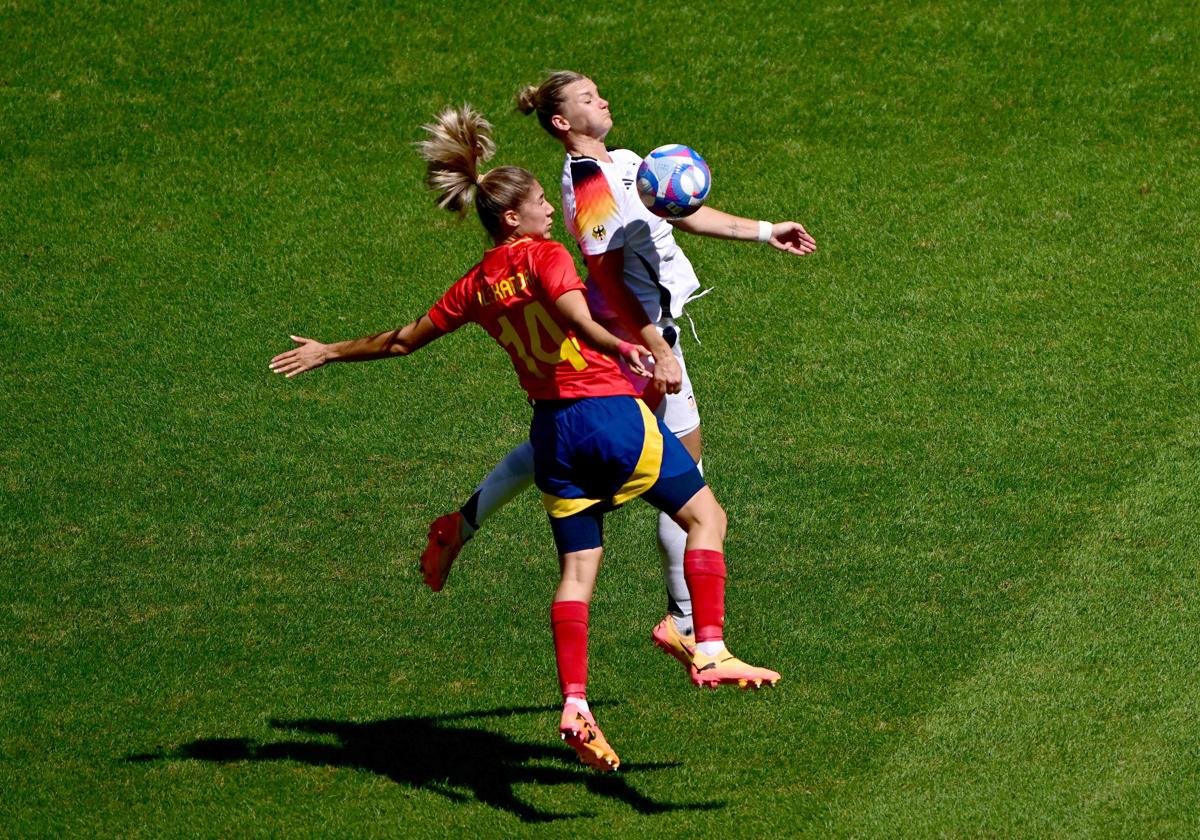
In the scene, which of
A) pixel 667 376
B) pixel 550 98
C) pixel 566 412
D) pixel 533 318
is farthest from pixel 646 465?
pixel 550 98

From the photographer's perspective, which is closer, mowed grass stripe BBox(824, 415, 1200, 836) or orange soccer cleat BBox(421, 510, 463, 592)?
mowed grass stripe BBox(824, 415, 1200, 836)

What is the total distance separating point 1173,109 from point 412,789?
9.70m

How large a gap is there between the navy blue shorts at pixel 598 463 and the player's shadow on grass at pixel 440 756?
1.11m

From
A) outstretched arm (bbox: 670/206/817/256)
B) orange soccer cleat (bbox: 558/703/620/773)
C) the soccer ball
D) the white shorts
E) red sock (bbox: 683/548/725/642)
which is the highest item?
the soccer ball

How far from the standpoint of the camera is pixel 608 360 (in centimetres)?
623

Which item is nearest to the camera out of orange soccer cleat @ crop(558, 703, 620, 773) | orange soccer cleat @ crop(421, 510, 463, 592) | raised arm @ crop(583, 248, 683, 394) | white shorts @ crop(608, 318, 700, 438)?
orange soccer cleat @ crop(558, 703, 620, 773)

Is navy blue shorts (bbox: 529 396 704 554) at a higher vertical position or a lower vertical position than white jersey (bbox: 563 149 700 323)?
lower

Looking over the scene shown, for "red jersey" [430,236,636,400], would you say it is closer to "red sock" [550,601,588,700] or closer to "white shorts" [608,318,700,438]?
"white shorts" [608,318,700,438]

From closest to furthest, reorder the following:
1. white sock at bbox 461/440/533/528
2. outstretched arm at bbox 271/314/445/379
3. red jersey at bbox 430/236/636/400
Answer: red jersey at bbox 430/236/636/400
outstretched arm at bbox 271/314/445/379
white sock at bbox 461/440/533/528

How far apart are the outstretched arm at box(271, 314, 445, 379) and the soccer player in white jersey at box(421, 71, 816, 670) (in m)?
0.86

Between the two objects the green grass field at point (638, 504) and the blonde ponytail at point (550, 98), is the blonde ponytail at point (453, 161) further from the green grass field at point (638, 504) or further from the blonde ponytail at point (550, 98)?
the green grass field at point (638, 504)

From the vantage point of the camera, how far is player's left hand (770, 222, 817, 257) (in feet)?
22.6

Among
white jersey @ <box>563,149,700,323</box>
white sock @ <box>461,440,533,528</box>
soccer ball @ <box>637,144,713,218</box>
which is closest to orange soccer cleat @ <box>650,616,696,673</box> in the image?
white sock @ <box>461,440,533,528</box>

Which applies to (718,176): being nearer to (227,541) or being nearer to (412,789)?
(227,541)
